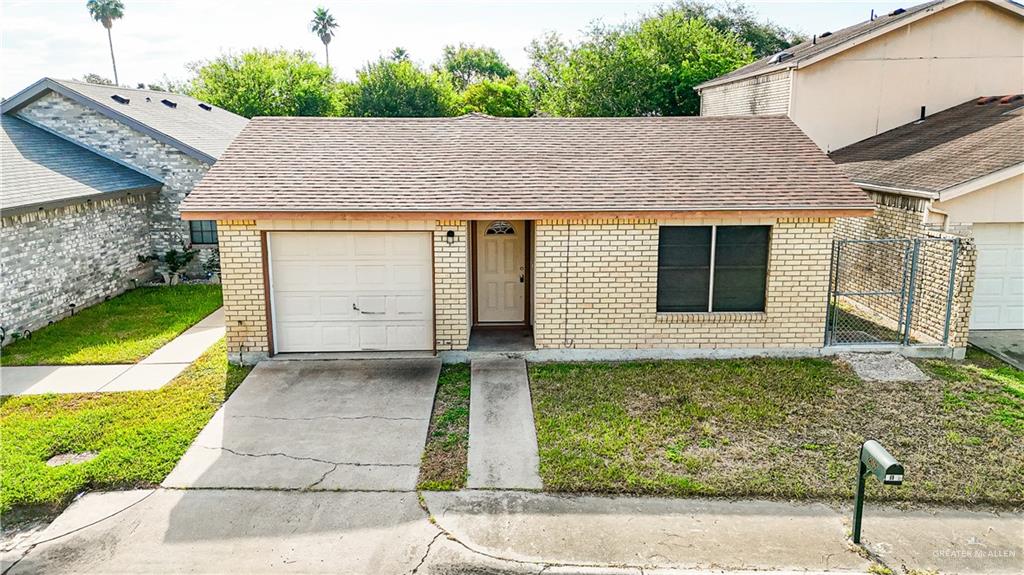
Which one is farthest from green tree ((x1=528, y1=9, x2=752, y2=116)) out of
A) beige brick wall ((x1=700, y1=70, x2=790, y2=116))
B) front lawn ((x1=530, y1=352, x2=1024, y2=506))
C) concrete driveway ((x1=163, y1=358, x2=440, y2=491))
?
concrete driveway ((x1=163, y1=358, x2=440, y2=491))

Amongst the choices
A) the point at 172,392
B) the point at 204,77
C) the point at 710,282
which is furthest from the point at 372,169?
the point at 204,77

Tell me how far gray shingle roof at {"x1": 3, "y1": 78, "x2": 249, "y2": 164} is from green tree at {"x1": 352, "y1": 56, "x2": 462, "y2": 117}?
1964cm

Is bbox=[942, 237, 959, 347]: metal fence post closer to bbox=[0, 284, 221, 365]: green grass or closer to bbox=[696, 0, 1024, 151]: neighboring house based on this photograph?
bbox=[696, 0, 1024, 151]: neighboring house

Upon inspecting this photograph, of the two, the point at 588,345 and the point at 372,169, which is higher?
the point at 372,169

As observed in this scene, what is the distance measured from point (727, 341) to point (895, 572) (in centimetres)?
566

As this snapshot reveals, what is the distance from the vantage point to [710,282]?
10898 millimetres

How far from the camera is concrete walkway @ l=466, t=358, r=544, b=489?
23.4ft

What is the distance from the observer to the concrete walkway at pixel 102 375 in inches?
387

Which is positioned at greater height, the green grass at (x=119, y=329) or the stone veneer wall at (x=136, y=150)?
the stone veneer wall at (x=136, y=150)

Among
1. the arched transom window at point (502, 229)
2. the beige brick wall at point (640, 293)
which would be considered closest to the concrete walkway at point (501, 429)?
the beige brick wall at point (640, 293)

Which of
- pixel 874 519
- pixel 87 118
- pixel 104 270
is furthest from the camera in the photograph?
pixel 87 118

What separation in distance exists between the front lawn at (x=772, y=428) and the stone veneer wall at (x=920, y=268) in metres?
0.82

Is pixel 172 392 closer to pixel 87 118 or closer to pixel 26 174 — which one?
pixel 26 174

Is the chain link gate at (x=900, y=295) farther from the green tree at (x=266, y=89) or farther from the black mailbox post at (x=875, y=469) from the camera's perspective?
the green tree at (x=266, y=89)
